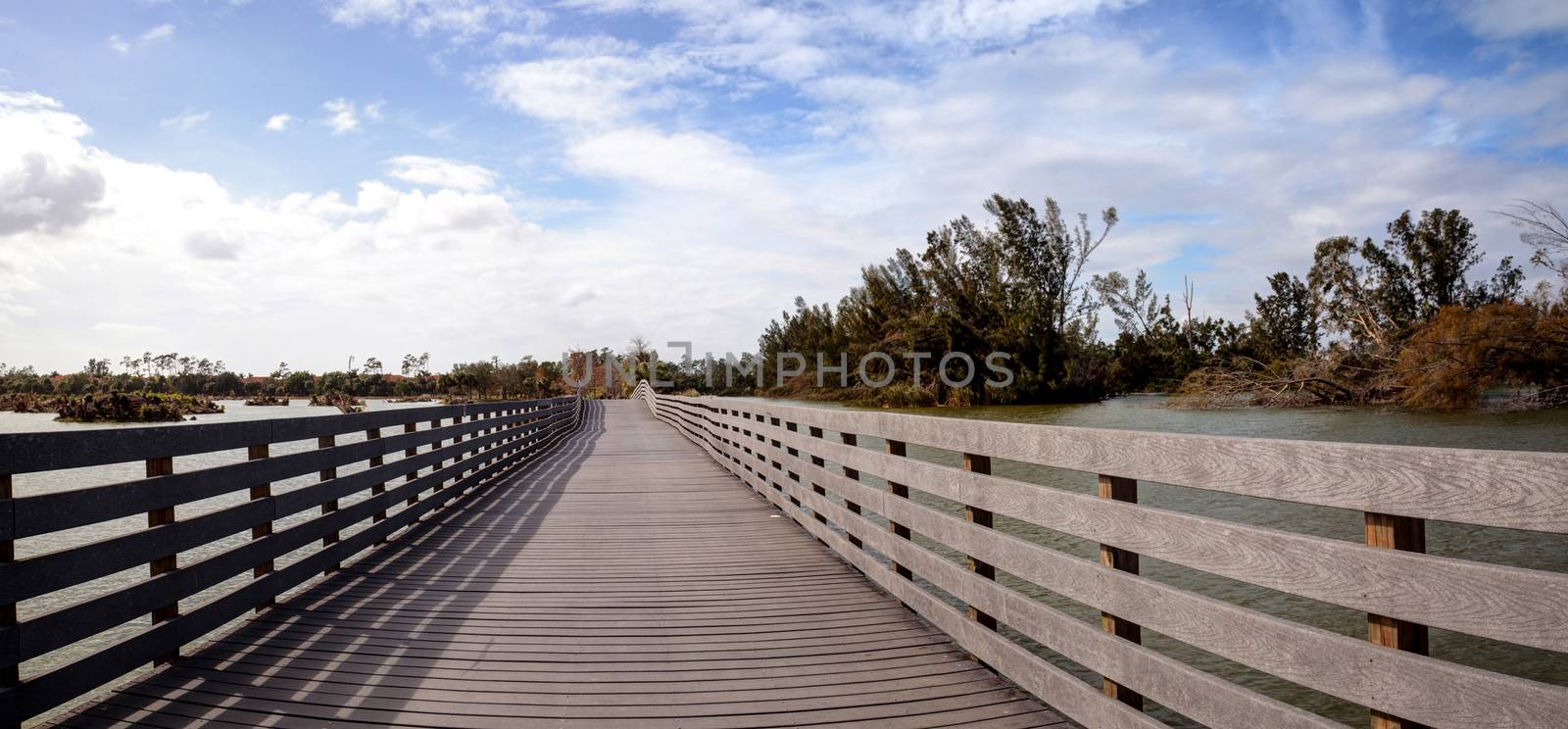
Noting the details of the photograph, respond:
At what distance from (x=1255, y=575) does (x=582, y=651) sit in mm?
2794

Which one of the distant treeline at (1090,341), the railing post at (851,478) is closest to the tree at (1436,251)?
the distant treeline at (1090,341)

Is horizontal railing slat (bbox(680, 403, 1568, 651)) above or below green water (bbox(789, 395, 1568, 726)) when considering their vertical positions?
above

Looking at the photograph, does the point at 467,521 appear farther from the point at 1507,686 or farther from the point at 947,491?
the point at 1507,686

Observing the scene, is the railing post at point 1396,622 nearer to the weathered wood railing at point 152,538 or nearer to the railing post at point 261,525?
the weathered wood railing at point 152,538

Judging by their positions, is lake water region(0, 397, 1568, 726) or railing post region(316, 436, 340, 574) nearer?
lake water region(0, 397, 1568, 726)

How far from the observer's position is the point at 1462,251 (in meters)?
49.6

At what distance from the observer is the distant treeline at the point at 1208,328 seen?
790 inches

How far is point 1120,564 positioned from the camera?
267 cm

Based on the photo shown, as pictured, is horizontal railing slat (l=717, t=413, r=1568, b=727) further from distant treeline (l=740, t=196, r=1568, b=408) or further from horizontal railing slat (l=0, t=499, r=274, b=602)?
distant treeline (l=740, t=196, r=1568, b=408)

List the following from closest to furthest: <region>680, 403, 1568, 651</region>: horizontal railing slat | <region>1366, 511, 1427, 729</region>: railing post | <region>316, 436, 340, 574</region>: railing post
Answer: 1. <region>680, 403, 1568, 651</region>: horizontal railing slat
2. <region>1366, 511, 1427, 729</region>: railing post
3. <region>316, 436, 340, 574</region>: railing post

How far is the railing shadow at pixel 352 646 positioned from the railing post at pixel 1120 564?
2476 millimetres

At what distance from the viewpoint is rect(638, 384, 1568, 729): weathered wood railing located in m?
1.56

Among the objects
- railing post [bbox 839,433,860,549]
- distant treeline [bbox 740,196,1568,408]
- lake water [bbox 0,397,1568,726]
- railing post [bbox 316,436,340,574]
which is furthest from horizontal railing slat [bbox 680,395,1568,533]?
distant treeline [bbox 740,196,1568,408]

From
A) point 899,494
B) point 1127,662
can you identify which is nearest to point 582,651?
point 899,494
